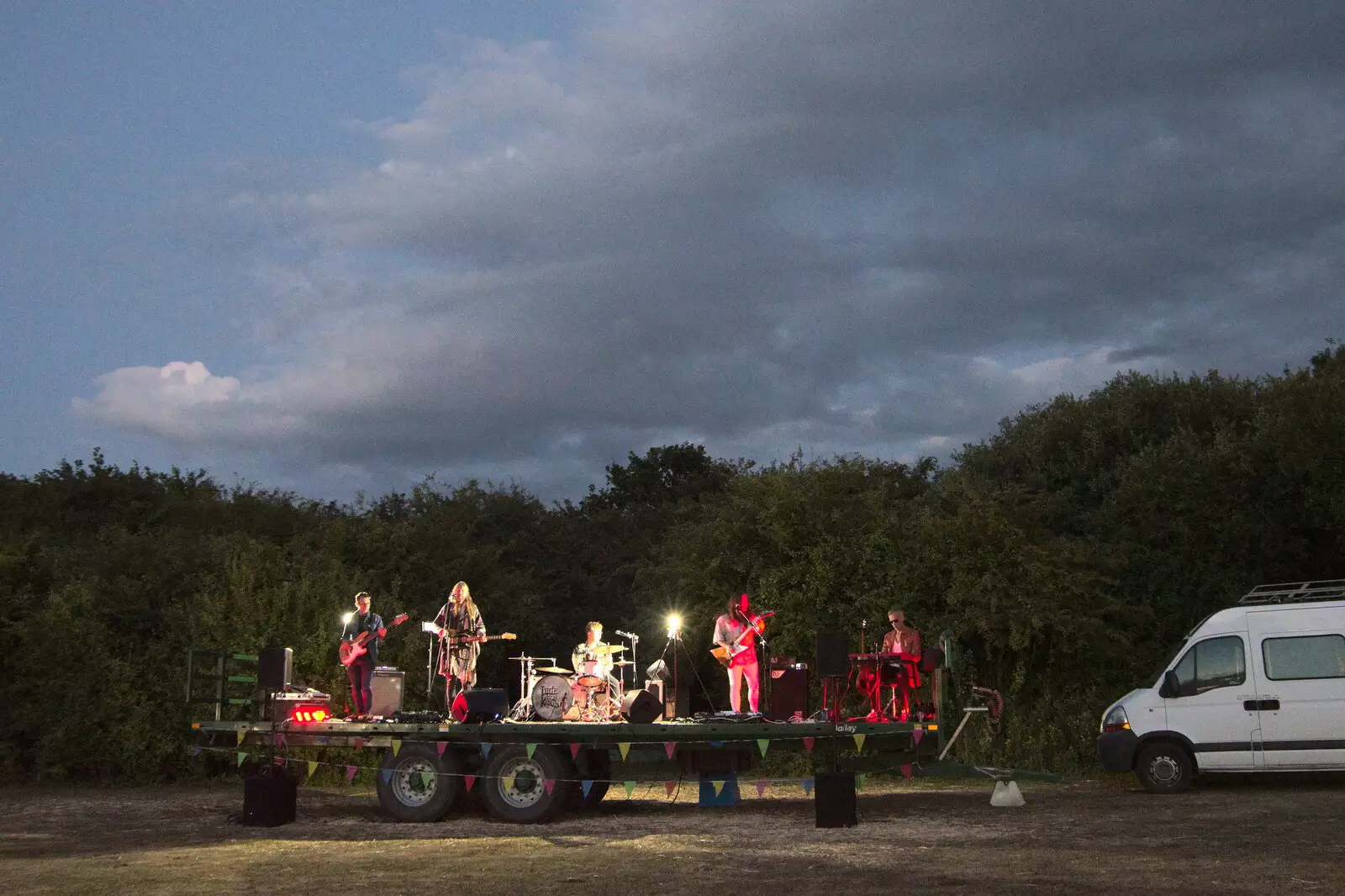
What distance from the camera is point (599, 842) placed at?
10.9m

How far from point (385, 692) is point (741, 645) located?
384 cm

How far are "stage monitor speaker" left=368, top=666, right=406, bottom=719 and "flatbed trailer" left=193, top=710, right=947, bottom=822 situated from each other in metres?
0.87

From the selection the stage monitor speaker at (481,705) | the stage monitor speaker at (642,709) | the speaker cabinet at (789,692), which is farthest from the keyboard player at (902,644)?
the stage monitor speaker at (481,705)

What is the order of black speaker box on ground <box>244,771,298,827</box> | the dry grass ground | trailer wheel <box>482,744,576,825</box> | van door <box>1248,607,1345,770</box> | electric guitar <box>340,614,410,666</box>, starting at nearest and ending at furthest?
the dry grass ground
black speaker box on ground <box>244,771,298,827</box>
trailer wheel <box>482,744,576,825</box>
van door <box>1248,607,1345,770</box>
electric guitar <box>340,614,410,666</box>

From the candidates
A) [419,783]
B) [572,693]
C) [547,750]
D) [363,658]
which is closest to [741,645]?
[572,693]

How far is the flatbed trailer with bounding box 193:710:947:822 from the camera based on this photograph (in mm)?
12148

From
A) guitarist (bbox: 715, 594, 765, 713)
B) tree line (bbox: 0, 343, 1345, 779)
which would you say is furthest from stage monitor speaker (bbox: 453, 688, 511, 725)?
tree line (bbox: 0, 343, 1345, 779)

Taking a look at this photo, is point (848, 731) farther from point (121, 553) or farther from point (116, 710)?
point (121, 553)

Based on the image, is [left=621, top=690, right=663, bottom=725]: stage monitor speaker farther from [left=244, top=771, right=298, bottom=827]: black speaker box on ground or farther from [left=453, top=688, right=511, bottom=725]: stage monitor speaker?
[left=244, top=771, right=298, bottom=827]: black speaker box on ground

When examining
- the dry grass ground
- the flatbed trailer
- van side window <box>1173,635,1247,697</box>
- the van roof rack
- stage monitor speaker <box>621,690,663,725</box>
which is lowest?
the dry grass ground

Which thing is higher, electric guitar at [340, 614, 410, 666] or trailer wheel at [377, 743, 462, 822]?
electric guitar at [340, 614, 410, 666]

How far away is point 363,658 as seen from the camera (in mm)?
13703

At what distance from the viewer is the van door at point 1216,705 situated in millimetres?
13617

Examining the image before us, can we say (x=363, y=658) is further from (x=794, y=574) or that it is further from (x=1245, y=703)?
(x=1245, y=703)
